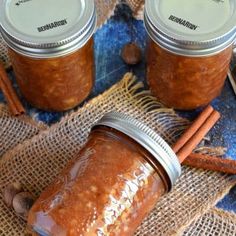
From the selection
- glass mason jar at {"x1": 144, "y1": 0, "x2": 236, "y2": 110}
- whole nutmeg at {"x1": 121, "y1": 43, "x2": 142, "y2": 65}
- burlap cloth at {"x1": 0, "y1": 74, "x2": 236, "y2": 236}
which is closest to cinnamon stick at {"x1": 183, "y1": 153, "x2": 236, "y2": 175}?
burlap cloth at {"x1": 0, "y1": 74, "x2": 236, "y2": 236}

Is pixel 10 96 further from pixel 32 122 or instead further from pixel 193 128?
pixel 193 128

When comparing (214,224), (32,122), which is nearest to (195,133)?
(214,224)

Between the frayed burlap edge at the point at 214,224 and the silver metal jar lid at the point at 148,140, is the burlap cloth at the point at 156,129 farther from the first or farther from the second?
the silver metal jar lid at the point at 148,140

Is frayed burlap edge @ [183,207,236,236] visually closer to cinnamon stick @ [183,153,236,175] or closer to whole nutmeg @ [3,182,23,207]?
cinnamon stick @ [183,153,236,175]

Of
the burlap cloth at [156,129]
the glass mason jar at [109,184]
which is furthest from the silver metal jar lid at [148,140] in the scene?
the burlap cloth at [156,129]

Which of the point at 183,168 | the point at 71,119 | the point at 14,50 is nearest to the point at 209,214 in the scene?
the point at 183,168

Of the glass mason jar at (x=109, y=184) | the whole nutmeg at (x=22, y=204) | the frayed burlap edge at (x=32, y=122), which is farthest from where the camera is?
the frayed burlap edge at (x=32, y=122)
